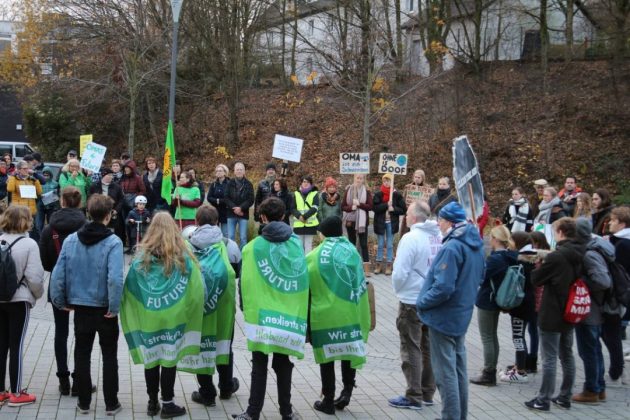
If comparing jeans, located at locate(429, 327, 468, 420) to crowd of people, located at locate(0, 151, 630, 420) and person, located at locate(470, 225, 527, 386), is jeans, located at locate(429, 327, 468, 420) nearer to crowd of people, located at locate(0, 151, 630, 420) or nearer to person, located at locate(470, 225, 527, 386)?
crowd of people, located at locate(0, 151, 630, 420)

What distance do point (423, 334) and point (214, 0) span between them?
1002 inches

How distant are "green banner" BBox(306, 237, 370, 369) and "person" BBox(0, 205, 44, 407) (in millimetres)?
2412

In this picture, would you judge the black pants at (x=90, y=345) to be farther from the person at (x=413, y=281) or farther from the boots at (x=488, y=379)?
the boots at (x=488, y=379)

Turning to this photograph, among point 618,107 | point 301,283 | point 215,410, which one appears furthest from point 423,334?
point 618,107

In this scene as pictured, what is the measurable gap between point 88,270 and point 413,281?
2842 millimetres

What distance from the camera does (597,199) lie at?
414 inches

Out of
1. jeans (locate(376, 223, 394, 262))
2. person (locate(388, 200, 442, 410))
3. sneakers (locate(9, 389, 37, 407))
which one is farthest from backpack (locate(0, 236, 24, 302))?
jeans (locate(376, 223, 394, 262))

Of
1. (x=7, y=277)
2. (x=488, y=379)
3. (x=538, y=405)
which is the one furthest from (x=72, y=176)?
(x=538, y=405)

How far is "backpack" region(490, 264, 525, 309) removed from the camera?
7750mm

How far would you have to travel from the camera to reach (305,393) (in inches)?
293

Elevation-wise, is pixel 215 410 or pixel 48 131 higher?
pixel 48 131

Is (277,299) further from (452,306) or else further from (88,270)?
(88,270)

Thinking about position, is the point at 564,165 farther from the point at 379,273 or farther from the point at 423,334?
the point at 423,334

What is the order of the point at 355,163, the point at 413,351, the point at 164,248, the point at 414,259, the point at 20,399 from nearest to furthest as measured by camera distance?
the point at 164,248 < the point at 20,399 < the point at 414,259 < the point at 413,351 < the point at 355,163
